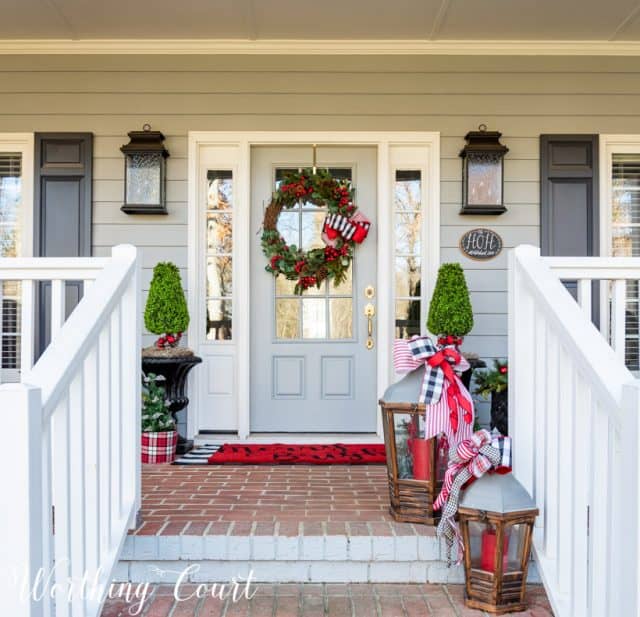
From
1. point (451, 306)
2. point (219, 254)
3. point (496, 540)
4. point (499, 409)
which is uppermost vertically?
point (219, 254)

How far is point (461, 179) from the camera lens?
378 centimetres

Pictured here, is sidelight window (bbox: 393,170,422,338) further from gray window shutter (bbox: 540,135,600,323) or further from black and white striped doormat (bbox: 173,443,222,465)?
black and white striped doormat (bbox: 173,443,222,465)

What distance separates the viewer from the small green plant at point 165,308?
11.4 ft

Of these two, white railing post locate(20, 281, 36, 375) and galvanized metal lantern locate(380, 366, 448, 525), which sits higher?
white railing post locate(20, 281, 36, 375)

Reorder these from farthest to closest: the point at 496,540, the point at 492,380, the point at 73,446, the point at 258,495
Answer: the point at 492,380, the point at 258,495, the point at 496,540, the point at 73,446

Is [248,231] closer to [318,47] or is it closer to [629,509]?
[318,47]

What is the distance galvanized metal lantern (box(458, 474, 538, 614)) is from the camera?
1812mm

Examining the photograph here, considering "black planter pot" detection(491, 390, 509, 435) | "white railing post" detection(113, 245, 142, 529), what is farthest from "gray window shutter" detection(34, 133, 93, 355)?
"black planter pot" detection(491, 390, 509, 435)

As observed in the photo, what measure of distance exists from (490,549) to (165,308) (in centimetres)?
230

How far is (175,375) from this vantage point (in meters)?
3.43

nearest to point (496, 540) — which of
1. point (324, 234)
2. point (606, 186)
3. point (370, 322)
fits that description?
point (370, 322)

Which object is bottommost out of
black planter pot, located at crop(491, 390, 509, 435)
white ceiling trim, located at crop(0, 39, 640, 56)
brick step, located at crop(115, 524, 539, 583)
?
brick step, located at crop(115, 524, 539, 583)

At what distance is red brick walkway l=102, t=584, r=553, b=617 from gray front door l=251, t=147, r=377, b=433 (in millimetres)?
1817

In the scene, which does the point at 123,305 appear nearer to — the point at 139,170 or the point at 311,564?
the point at 311,564
